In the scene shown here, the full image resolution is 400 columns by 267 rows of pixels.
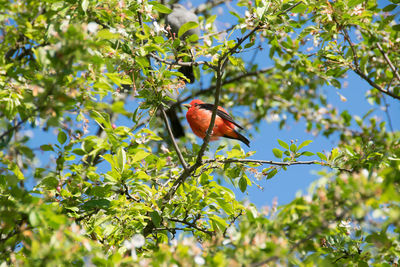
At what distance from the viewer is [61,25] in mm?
2973

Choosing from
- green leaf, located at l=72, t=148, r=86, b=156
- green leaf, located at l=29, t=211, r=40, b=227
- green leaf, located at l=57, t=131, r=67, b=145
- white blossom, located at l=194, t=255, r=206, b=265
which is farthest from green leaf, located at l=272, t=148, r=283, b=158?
green leaf, located at l=29, t=211, r=40, b=227

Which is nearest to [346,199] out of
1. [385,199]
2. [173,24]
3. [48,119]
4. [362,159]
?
[385,199]

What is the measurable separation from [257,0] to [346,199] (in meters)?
2.02

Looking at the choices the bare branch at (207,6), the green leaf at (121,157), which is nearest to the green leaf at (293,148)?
the green leaf at (121,157)

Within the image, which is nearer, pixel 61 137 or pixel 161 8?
pixel 61 137

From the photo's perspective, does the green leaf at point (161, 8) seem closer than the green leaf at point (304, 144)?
Yes

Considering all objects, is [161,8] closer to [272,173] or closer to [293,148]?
[293,148]

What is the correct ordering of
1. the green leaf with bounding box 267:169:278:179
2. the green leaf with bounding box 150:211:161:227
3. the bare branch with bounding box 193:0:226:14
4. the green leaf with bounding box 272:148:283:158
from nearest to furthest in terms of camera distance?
the green leaf with bounding box 150:211:161:227
the green leaf with bounding box 272:148:283:158
the green leaf with bounding box 267:169:278:179
the bare branch with bounding box 193:0:226:14

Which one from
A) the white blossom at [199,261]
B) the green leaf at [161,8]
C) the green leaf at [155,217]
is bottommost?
the white blossom at [199,261]

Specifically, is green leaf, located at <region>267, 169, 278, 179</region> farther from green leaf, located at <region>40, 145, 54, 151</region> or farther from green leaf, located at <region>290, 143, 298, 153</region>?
green leaf, located at <region>40, 145, 54, 151</region>

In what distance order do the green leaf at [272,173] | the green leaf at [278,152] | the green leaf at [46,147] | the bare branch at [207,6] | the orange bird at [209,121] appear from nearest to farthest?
the green leaf at [46,147] < the green leaf at [278,152] < the green leaf at [272,173] < the orange bird at [209,121] < the bare branch at [207,6]

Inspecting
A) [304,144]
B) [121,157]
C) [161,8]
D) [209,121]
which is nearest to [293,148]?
[304,144]

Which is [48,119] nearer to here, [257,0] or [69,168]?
[69,168]

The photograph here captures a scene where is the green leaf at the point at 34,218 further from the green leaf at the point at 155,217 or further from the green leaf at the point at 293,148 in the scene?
the green leaf at the point at 293,148
